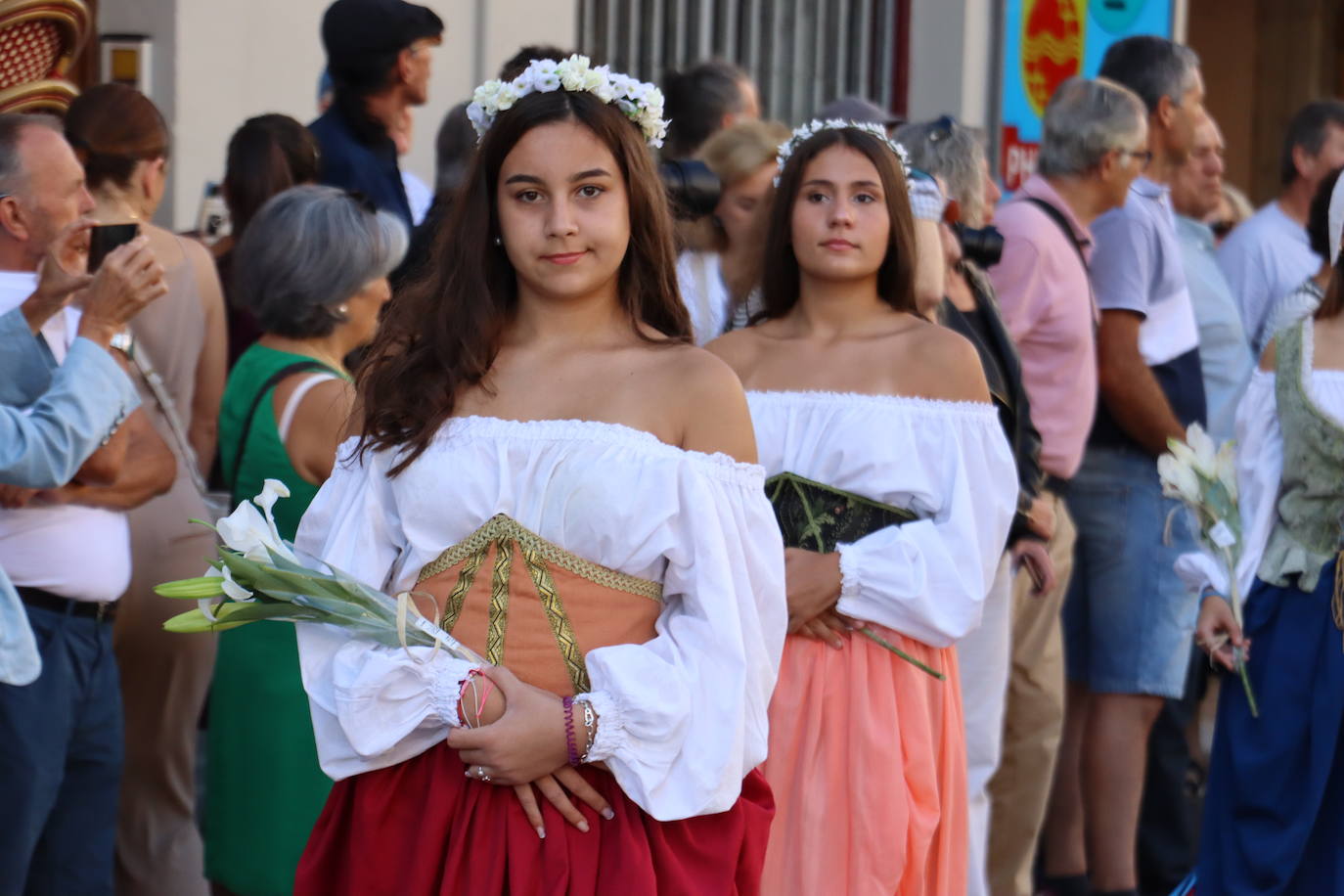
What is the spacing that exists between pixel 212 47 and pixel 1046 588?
3.60 meters

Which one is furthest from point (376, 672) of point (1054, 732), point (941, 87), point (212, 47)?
point (941, 87)

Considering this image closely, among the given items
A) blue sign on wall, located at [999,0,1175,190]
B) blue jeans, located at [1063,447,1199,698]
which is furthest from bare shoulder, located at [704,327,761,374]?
blue sign on wall, located at [999,0,1175,190]

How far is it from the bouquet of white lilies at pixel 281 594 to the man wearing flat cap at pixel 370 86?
8.76 ft

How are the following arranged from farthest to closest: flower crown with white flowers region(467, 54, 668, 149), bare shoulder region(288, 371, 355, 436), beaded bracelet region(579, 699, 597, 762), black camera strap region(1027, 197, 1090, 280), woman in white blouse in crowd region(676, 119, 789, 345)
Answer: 1. black camera strap region(1027, 197, 1090, 280)
2. woman in white blouse in crowd region(676, 119, 789, 345)
3. bare shoulder region(288, 371, 355, 436)
4. flower crown with white flowers region(467, 54, 668, 149)
5. beaded bracelet region(579, 699, 597, 762)

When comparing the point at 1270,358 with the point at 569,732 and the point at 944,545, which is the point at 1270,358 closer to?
the point at 944,545

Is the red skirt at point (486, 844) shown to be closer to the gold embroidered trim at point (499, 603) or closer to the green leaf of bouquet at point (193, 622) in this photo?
the gold embroidered trim at point (499, 603)

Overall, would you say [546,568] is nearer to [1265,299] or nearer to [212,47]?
[212,47]

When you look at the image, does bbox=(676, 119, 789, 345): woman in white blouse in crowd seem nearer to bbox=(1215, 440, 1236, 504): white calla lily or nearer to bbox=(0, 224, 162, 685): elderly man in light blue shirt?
bbox=(1215, 440, 1236, 504): white calla lily

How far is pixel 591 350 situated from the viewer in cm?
305

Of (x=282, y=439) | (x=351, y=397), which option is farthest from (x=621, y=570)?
(x=282, y=439)

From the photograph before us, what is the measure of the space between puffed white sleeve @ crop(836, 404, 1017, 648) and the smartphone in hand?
Result: 179 centimetres

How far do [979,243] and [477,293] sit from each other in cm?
233

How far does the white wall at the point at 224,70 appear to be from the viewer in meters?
6.61

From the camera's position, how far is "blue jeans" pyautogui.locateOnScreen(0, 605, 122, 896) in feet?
12.4
